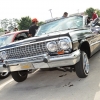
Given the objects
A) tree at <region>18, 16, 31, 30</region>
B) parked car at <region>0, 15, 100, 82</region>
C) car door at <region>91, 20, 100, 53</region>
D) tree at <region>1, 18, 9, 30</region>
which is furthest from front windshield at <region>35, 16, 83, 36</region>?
tree at <region>1, 18, 9, 30</region>

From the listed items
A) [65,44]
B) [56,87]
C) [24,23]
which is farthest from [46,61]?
[24,23]

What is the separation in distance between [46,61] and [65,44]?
0.51 metres

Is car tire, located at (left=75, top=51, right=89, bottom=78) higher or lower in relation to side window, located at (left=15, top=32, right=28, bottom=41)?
lower

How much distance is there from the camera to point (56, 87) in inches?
156

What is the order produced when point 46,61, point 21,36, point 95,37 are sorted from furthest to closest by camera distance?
point 21,36, point 95,37, point 46,61

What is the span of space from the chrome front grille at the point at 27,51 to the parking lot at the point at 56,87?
33.9 inches

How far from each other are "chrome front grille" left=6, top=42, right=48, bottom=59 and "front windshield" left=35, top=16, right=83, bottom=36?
1252 mm

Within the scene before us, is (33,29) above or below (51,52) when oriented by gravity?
above

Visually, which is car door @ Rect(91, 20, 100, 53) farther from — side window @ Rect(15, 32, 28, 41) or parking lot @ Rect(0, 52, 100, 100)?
side window @ Rect(15, 32, 28, 41)

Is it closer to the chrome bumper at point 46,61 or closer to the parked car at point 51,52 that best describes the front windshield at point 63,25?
the parked car at point 51,52

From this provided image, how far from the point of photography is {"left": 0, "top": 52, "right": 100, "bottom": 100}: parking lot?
340cm

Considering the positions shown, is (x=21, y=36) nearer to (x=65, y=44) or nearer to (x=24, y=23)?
(x=65, y=44)

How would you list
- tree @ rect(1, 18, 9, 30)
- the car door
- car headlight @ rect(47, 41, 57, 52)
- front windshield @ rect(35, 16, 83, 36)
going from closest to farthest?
1. car headlight @ rect(47, 41, 57, 52)
2. front windshield @ rect(35, 16, 83, 36)
3. the car door
4. tree @ rect(1, 18, 9, 30)

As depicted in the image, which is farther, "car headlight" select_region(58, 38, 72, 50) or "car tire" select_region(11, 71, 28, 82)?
"car tire" select_region(11, 71, 28, 82)
